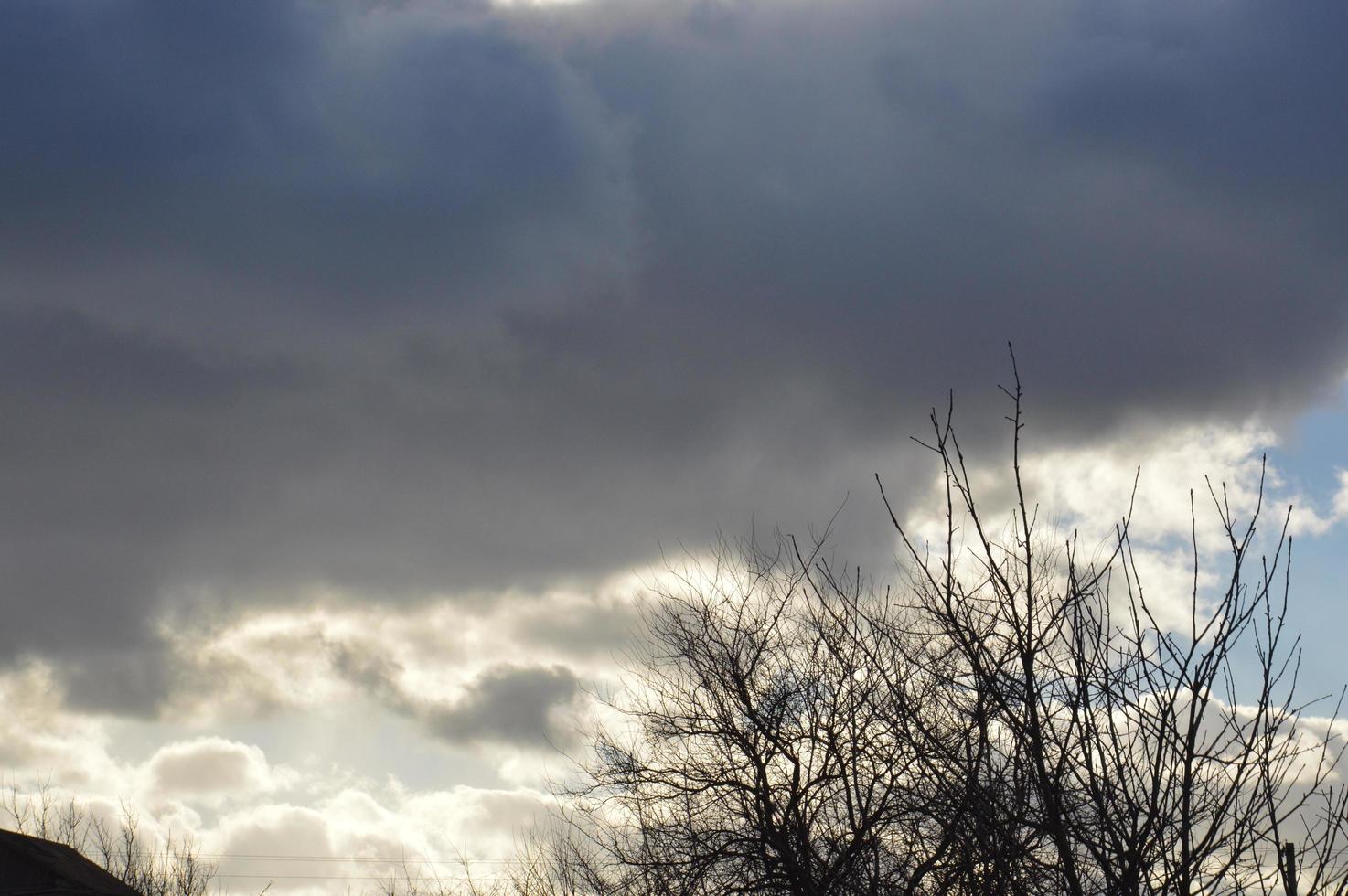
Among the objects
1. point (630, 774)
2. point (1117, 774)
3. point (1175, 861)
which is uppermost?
point (630, 774)

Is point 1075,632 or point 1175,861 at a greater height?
point 1075,632

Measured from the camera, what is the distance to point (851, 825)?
1412cm

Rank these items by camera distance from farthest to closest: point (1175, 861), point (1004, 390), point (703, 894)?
1. point (703, 894)
2. point (1004, 390)
3. point (1175, 861)

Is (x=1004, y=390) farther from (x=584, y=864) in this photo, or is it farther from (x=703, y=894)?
(x=584, y=864)

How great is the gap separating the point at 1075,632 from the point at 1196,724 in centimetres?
51

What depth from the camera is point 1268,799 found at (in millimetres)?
4418

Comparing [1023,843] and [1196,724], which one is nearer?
[1196,724]

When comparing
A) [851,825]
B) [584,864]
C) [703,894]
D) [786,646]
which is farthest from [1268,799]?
[584,864]

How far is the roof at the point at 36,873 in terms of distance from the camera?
111 feet

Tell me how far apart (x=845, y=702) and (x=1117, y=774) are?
1104 cm

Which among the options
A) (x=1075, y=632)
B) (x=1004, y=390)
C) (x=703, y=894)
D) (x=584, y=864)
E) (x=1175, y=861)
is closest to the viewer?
(x=1175, y=861)

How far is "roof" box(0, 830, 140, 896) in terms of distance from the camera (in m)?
33.8

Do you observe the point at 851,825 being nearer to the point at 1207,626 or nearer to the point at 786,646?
the point at 786,646

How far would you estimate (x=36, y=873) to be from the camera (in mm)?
34312
